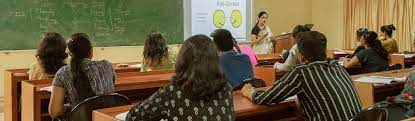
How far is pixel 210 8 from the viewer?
7961 mm

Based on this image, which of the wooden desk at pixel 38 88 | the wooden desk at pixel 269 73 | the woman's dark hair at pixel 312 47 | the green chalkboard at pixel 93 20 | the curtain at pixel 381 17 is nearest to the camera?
the woman's dark hair at pixel 312 47

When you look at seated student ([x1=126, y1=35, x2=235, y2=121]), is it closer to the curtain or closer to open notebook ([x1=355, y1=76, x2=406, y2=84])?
open notebook ([x1=355, y1=76, x2=406, y2=84])

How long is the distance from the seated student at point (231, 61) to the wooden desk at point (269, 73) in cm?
118

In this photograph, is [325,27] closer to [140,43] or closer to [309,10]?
[309,10]

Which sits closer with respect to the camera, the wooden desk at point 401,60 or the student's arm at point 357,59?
the student's arm at point 357,59

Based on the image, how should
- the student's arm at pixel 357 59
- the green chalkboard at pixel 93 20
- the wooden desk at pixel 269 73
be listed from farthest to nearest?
the green chalkboard at pixel 93 20 < the wooden desk at pixel 269 73 < the student's arm at pixel 357 59

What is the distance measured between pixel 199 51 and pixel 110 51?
5084mm

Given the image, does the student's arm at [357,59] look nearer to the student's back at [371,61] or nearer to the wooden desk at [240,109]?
the student's back at [371,61]

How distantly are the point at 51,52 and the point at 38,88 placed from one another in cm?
41

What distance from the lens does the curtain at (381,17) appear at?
8.48m

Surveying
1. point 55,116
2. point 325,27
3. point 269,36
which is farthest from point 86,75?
point 325,27

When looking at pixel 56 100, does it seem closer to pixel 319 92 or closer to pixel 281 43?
pixel 319 92

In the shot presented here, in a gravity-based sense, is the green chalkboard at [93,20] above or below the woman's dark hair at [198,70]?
above

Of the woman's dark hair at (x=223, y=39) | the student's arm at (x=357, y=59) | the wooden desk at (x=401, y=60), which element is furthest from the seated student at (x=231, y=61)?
the wooden desk at (x=401, y=60)
